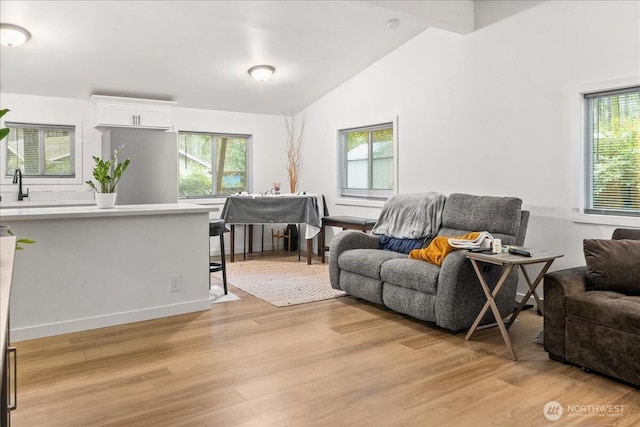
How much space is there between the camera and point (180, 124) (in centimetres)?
671

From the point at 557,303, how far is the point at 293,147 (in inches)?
209

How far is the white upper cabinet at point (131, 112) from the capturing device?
5.75m

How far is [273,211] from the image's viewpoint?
250 inches

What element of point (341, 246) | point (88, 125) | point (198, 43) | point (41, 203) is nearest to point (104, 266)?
point (341, 246)

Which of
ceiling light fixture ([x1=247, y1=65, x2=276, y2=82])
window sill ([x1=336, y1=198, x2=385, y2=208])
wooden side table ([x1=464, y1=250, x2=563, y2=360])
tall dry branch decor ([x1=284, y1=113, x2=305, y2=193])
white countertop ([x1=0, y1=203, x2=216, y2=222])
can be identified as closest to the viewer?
wooden side table ([x1=464, y1=250, x2=563, y2=360])

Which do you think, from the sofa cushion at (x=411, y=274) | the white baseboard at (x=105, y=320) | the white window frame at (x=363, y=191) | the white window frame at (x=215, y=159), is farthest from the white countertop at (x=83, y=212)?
the white window frame at (x=215, y=159)

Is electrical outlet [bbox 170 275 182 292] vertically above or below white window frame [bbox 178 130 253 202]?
below

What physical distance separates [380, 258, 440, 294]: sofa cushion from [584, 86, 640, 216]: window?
1471 mm

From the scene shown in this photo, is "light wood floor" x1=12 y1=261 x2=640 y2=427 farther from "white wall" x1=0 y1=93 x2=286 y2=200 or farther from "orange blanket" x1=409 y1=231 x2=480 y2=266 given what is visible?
"white wall" x1=0 y1=93 x2=286 y2=200

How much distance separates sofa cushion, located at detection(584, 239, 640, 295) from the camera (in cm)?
285

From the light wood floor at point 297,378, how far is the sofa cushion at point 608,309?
34 centimetres

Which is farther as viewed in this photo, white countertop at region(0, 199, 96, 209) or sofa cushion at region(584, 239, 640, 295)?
white countertop at region(0, 199, 96, 209)

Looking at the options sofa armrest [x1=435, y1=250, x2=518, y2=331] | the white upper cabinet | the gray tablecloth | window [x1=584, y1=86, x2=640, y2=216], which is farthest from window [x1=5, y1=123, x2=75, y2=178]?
window [x1=584, y1=86, x2=640, y2=216]

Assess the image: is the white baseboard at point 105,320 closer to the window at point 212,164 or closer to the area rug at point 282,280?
the area rug at point 282,280
